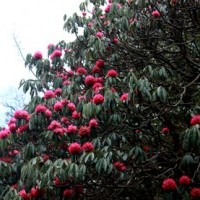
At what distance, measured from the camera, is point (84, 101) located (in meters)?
3.71

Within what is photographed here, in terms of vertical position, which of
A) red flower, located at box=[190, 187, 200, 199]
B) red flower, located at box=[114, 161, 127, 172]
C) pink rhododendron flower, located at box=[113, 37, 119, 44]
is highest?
pink rhododendron flower, located at box=[113, 37, 119, 44]

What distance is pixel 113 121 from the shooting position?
3.43 meters

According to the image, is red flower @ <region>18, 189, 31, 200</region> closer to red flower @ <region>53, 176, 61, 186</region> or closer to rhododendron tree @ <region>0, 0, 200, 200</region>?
rhododendron tree @ <region>0, 0, 200, 200</region>

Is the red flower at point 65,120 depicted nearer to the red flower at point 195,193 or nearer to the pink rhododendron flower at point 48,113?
the pink rhododendron flower at point 48,113

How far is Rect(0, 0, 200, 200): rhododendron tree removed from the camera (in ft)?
10.8

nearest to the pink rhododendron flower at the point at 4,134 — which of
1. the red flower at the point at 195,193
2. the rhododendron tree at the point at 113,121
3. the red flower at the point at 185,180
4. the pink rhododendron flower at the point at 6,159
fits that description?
the rhododendron tree at the point at 113,121

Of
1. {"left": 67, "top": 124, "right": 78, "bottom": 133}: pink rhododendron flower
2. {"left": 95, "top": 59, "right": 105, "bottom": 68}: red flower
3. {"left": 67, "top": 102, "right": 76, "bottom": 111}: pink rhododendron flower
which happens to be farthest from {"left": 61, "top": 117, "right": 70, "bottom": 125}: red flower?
{"left": 95, "top": 59, "right": 105, "bottom": 68}: red flower

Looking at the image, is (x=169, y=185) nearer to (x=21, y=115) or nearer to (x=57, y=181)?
(x=57, y=181)

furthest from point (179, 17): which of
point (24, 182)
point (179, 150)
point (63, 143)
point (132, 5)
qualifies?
point (24, 182)

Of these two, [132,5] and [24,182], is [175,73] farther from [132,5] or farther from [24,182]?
[24,182]

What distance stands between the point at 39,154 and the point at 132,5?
2156mm

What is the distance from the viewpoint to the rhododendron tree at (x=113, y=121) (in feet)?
10.8

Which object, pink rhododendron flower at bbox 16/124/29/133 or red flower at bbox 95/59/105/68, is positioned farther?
red flower at bbox 95/59/105/68

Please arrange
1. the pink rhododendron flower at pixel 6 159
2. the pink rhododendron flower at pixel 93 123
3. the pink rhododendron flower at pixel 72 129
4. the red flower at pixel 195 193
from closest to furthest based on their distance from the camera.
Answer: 1. the red flower at pixel 195 193
2. the pink rhododendron flower at pixel 93 123
3. the pink rhododendron flower at pixel 72 129
4. the pink rhododendron flower at pixel 6 159
